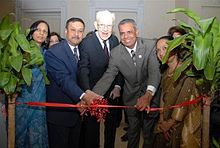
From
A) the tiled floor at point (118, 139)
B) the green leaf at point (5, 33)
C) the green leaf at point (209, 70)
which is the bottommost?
the tiled floor at point (118, 139)

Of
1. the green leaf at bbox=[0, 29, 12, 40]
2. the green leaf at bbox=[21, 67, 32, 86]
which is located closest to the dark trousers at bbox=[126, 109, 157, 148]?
the green leaf at bbox=[21, 67, 32, 86]

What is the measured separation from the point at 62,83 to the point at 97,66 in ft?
1.40

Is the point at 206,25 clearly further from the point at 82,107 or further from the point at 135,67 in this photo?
the point at 82,107

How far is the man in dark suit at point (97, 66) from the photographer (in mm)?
2703

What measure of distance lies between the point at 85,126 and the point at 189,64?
125cm

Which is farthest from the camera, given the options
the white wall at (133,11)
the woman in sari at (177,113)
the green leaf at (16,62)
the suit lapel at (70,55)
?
the white wall at (133,11)

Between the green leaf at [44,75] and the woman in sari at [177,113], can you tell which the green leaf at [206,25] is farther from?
the green leaf at [44,75]

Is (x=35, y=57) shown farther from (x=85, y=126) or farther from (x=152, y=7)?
(x=152, y=7)

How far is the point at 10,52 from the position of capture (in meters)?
2.21

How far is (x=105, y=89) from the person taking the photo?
2.76m

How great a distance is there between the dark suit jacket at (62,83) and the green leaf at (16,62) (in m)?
0.40

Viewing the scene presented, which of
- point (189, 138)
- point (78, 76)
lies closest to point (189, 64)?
point (189, 138)

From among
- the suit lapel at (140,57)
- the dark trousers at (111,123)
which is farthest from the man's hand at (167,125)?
the dark trousers at (111,123)

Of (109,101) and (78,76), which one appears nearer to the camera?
(78,76)
